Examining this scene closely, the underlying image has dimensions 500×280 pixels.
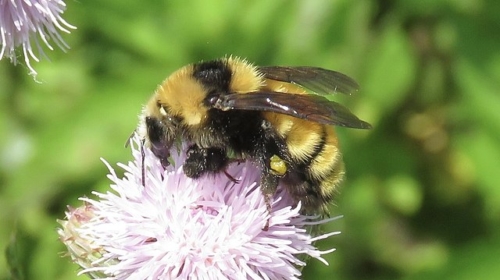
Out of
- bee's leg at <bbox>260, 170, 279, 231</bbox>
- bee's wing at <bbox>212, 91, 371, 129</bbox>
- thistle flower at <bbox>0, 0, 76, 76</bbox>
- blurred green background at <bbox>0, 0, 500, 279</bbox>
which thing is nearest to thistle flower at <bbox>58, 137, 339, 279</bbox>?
bee's leg at <bbox>260, 170, 279, 231</bbox>

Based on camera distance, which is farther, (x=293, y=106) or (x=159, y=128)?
(x=159, y=128)

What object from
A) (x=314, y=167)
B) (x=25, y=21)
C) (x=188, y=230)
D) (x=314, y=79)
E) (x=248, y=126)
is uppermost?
(x=25, y=21)

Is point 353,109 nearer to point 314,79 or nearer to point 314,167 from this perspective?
point 314,79

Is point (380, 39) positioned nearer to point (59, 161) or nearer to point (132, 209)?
point (59, 161)

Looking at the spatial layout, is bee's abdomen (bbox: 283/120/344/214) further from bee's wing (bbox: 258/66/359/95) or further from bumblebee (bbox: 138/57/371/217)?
bee's wing (bbox: 258/66/359/95)

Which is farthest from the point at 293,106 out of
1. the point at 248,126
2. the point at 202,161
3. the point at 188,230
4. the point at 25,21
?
the point at 25,21

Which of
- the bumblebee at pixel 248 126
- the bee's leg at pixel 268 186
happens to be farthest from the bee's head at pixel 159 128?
the bee's leg at pixel 268 186

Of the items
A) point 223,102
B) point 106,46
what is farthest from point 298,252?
point 106,46
